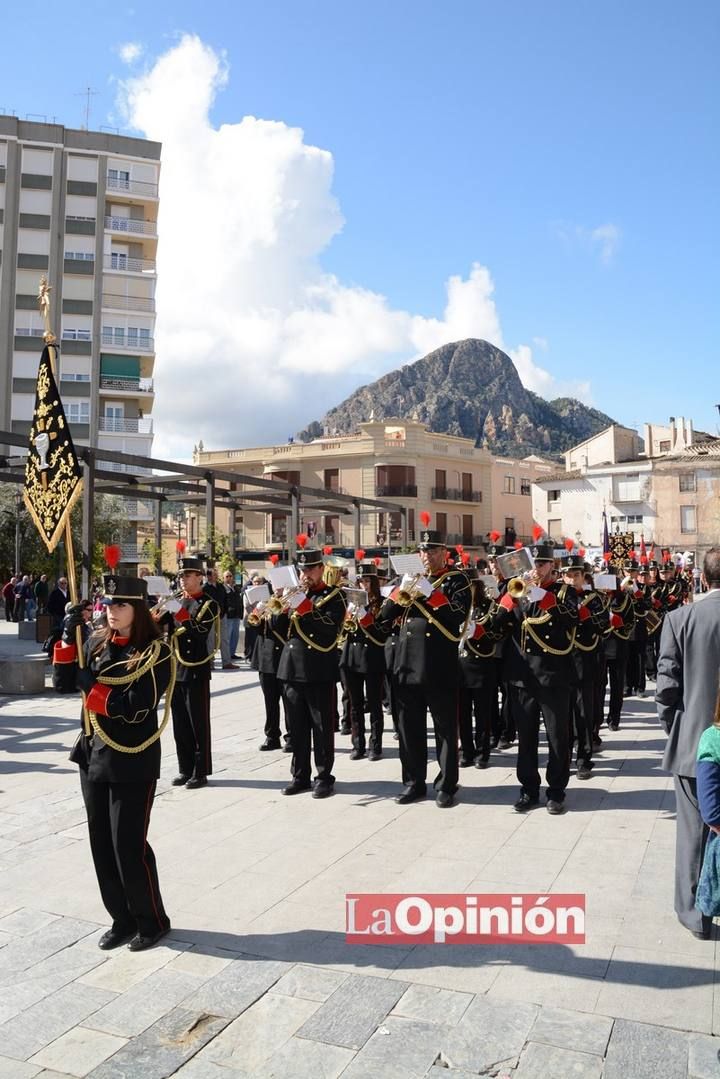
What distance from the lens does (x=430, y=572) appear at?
7.08 m

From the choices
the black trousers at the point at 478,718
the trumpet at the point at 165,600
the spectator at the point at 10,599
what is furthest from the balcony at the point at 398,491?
the trumpet at the point at 165,600

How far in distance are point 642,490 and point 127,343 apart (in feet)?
101

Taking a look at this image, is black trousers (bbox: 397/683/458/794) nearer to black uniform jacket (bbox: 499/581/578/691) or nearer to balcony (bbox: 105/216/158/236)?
black uniform jacket (bbox: 499/581/578/691)

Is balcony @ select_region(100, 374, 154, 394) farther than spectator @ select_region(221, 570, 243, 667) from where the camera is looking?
Yes

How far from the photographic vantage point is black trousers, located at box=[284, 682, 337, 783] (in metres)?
7.12

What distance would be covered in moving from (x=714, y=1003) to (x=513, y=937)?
1016mm

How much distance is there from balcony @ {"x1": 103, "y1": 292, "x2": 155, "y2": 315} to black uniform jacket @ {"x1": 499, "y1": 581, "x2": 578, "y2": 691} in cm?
4387

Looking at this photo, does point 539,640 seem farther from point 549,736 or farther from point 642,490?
point 642,490

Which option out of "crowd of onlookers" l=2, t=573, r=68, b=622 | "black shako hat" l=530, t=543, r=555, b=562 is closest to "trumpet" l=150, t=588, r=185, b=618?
"black shako hat" l=530, t=543, r=555, b=562

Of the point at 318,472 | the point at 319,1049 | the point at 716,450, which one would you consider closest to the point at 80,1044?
the point at 319,1049

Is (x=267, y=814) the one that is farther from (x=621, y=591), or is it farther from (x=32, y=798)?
(x=621, y=591)

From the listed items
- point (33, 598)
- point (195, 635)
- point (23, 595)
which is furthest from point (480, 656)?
point (23, 595)

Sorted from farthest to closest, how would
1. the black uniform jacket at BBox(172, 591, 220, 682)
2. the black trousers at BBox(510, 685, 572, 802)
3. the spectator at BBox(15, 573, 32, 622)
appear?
1. the spectator at BBox(15, 573, 32, 622)
2. the black uniform jacket at BBox(172, 591, 220, 682)
3. the black trousers at BBox(510, 685, 572, 802)

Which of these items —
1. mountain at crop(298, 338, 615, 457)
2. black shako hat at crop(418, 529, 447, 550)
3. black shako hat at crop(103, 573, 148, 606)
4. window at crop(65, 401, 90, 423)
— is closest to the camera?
black shako hat at crop(103, 573, 148, 606)
